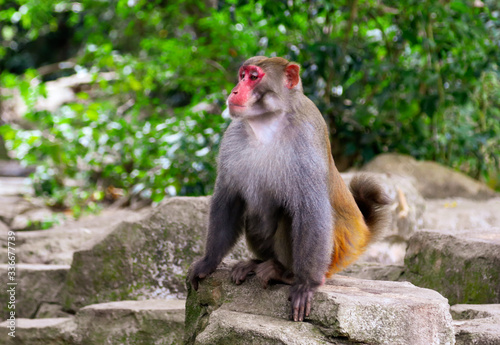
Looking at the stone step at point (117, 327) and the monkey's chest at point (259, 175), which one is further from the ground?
the monkey's chest at point (259, 175)

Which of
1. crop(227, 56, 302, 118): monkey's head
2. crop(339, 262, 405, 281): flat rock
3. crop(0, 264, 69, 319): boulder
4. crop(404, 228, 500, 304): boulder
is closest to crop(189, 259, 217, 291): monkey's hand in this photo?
crop(227, 56, 302, 118): monkey's head

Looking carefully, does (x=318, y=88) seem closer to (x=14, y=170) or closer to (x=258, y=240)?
(x=258, y=240)

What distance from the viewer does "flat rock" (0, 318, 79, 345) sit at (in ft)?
13.3

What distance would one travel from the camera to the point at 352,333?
2.61m

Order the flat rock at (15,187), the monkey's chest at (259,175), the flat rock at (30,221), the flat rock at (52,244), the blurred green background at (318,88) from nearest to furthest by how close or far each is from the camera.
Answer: the monkey's chest at (259,175)
the flat rock at (52,244)
the blurred green background at (318,88)
the flat rock at (30,221)
the flat rock at (15,187)

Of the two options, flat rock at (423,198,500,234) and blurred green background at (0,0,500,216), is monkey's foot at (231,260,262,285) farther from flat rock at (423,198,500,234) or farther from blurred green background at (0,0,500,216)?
blurred green background at (0,0,500,216)

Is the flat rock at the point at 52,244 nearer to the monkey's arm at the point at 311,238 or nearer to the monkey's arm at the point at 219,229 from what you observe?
the monkey's arm at the point at 219,229

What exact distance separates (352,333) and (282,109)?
3.82ft

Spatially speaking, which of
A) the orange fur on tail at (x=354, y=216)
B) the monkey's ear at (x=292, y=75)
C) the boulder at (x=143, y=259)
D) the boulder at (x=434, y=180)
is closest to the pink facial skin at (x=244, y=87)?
the monkey's ear at (x=292, y=75)

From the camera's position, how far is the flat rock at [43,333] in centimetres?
407

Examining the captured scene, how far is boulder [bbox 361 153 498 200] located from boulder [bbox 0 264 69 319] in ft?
13.1

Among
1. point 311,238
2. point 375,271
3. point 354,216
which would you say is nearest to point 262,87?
point 311,238

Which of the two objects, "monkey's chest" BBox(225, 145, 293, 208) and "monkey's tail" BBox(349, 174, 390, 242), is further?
"monkey's tail" BBox(349, 174, 390, 242)

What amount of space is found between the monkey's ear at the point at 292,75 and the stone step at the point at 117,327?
1734mm
